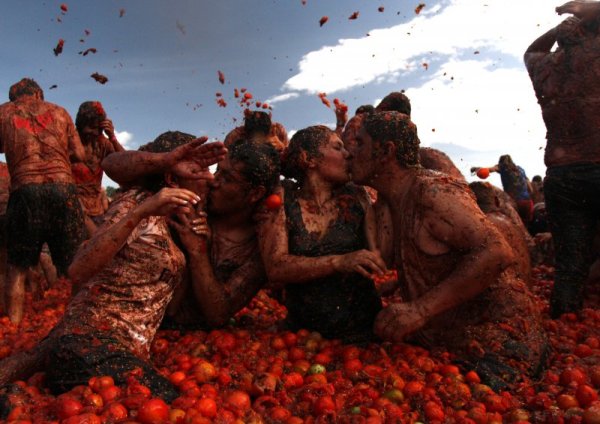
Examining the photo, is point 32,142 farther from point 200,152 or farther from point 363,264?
point 363,264

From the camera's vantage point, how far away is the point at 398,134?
11.5 ft

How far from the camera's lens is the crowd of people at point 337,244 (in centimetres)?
305

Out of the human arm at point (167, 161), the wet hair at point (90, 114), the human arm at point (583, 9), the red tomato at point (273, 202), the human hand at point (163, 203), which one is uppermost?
the wet hair at point (90, 114)

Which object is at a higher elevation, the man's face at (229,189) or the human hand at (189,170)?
the human hand at (189,170)

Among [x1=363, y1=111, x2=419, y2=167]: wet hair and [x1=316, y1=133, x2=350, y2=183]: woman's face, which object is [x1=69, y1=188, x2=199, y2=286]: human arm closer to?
[x1=316, y1=133, x2=350, y2=183]: woman's face

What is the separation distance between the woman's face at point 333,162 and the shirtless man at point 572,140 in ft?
8.84

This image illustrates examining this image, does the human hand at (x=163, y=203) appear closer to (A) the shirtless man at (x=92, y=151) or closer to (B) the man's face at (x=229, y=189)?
(B) the man's face at (x=229, y=189)

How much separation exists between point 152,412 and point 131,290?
1096 millimetres

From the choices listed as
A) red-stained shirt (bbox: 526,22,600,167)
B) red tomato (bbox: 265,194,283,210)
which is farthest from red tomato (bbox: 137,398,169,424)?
red-stained shirt (bbox: 526,22,600,167)

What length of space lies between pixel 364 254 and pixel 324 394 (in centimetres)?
101

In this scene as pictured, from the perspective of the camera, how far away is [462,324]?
341 cm

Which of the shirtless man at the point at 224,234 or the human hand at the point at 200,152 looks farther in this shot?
the shirtless man at the point at 224,234

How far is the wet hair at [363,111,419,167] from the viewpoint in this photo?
138 inches

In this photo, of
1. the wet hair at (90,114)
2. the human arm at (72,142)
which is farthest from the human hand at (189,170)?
the wet hair at (90,114)
